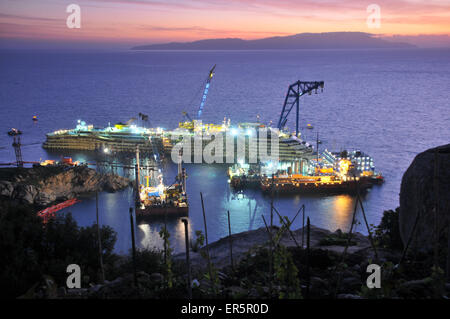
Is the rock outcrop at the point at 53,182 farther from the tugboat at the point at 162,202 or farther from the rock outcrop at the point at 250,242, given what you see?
the rock outcrop at the point at 250,242

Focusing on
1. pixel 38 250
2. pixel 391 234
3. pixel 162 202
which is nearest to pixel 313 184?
pixel 162 202

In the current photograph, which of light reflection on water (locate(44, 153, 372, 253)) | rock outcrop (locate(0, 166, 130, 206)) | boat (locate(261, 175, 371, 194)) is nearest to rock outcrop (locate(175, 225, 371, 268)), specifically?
light reflection on water (locate(44, 153, 372, 253))

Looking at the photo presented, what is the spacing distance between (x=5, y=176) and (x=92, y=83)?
120 ft

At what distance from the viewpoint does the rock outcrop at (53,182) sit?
1451 cm

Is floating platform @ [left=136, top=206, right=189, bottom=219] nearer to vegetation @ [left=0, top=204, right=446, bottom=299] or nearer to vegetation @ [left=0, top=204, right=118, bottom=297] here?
vegetation @ [left=0, top=204, right=446, bottom=299]

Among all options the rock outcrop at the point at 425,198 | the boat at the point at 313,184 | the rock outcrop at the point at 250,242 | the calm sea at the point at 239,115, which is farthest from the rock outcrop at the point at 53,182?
the rock outcrop at the point at 425,198

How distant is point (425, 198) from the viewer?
173 inches

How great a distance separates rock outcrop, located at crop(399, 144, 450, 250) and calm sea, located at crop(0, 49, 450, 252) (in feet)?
23.0

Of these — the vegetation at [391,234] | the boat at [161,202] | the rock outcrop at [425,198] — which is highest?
the rock outcrop at [425,198]

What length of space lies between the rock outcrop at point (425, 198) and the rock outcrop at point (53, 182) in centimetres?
1181

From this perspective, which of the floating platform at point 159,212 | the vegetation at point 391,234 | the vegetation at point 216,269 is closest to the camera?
the vegetation at point 216,269

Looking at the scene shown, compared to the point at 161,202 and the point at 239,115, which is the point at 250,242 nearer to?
the point at 161,202

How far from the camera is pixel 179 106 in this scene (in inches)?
1345

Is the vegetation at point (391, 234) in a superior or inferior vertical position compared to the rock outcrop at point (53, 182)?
superior
